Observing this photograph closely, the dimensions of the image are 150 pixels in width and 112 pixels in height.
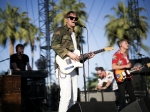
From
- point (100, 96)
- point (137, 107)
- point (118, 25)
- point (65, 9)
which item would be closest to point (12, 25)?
point (65, 9)

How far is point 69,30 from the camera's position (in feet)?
13.0

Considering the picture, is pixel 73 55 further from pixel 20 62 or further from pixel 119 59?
pixel 20 62

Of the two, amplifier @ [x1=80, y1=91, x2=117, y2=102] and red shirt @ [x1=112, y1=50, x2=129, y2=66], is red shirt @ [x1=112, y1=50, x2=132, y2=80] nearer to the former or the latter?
red shirt @ [x1=112, y1=50, x2=129, y2=66]

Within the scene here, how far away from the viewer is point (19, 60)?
6.18 m

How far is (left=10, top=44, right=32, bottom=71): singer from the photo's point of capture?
19.8ft

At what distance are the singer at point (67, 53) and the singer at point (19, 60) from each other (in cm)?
232

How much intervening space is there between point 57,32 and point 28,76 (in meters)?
2.24

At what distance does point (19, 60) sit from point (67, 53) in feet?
8.73

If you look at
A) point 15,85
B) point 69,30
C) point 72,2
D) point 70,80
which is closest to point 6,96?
point 15,85

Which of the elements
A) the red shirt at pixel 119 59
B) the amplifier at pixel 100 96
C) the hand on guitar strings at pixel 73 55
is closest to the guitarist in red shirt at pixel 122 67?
the red shirt at pixel 119 59


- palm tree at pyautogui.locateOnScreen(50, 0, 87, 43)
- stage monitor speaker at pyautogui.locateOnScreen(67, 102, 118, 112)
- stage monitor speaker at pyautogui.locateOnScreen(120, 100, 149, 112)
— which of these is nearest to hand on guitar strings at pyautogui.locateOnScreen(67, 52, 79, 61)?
stage monitor speaker at pyautogui.locateOnScreen(67, 102, 118, 112)

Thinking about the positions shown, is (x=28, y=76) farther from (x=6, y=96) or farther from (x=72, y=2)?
(x=72, y=2)

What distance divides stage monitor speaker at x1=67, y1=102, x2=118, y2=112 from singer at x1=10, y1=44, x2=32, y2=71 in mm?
3057

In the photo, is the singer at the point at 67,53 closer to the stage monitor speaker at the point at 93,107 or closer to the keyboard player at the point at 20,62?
the stage monitor speaker at the point at 93,107
